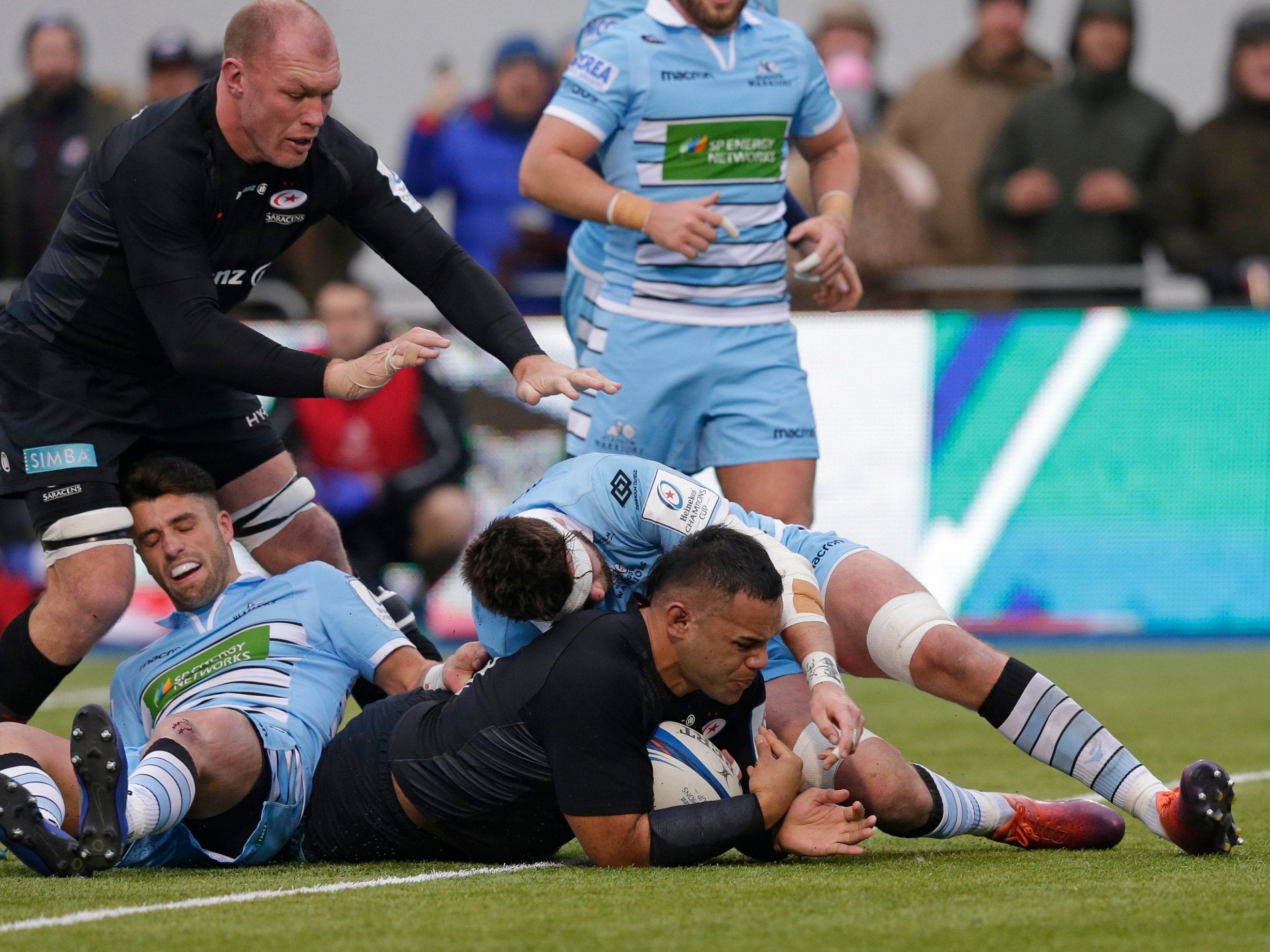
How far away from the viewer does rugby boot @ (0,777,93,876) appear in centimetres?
457

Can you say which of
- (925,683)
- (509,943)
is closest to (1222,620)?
(925,683)

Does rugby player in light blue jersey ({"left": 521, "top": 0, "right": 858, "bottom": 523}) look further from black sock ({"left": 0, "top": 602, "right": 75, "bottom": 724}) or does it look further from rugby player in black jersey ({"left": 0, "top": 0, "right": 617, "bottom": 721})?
black sock ({"left": 0, "top": 602, "right": 75, "bottom": 724})

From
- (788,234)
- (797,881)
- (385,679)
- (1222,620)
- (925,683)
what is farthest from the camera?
(1222,620)

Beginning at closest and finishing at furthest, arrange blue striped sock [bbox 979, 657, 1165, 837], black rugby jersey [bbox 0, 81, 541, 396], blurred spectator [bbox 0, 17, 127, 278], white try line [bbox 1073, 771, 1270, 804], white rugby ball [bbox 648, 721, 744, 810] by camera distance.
→ white rugby ball [bbox 648, 721, 744, 810] < blue striped sock [bbox 979, 657, 1165, 837] < black rugby jersey [bbox 0, 81, 541, 396] < white try line [bbox 1073, 771, 1270, 804] < blurred spectator [bbox 0, 17, 127, 278]

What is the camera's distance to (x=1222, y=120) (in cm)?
1087

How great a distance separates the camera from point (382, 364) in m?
4.96

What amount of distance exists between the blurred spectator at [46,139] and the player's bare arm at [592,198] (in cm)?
553

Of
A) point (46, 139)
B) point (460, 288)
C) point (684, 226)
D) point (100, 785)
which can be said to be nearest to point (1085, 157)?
point (684, 226)

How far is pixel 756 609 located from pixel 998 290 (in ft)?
23.3

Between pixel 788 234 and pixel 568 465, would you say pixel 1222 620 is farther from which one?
pixel 568 465

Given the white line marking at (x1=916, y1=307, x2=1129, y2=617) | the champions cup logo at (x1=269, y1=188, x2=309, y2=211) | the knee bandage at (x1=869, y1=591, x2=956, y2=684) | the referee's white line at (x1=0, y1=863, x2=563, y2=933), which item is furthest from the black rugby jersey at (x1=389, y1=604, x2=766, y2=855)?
the white line marking at (x1=916, y1=307, x2=1129, y2=617)

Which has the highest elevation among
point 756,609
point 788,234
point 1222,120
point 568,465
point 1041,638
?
point 1222,120

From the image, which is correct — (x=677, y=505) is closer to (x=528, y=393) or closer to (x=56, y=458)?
(x=528, y=393)

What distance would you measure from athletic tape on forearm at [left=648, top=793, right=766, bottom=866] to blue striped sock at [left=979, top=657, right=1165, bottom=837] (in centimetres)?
73
